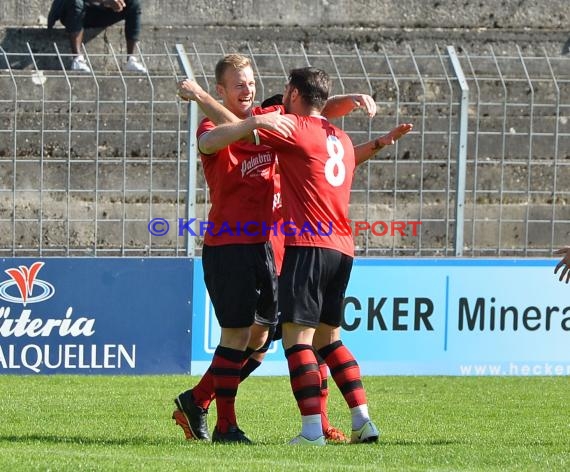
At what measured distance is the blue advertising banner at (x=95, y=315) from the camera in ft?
33.8

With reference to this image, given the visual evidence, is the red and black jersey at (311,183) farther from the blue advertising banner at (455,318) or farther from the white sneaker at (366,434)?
the blue advertising banner at (455,318)

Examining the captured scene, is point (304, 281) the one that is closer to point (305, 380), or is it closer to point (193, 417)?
point (305, 380)

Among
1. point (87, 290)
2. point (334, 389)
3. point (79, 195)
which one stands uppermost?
point (79, 195)

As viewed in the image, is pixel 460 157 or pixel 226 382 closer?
pixel 226 382

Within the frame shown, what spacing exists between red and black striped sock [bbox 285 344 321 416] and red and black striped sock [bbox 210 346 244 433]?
41cm

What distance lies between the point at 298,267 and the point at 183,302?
4.17 m

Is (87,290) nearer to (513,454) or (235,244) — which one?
(235,244)

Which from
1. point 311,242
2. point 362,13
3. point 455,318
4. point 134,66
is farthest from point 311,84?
point 362,13

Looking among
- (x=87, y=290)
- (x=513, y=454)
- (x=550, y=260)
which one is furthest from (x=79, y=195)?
(x=513, y=454)

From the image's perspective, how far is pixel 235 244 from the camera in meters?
6.80

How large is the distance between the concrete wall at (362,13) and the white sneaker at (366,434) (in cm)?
928

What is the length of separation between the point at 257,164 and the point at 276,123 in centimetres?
59

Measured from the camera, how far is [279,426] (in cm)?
785

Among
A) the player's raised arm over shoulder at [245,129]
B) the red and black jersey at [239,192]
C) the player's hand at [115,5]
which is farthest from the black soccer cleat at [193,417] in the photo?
the player's hand at [115,5]
